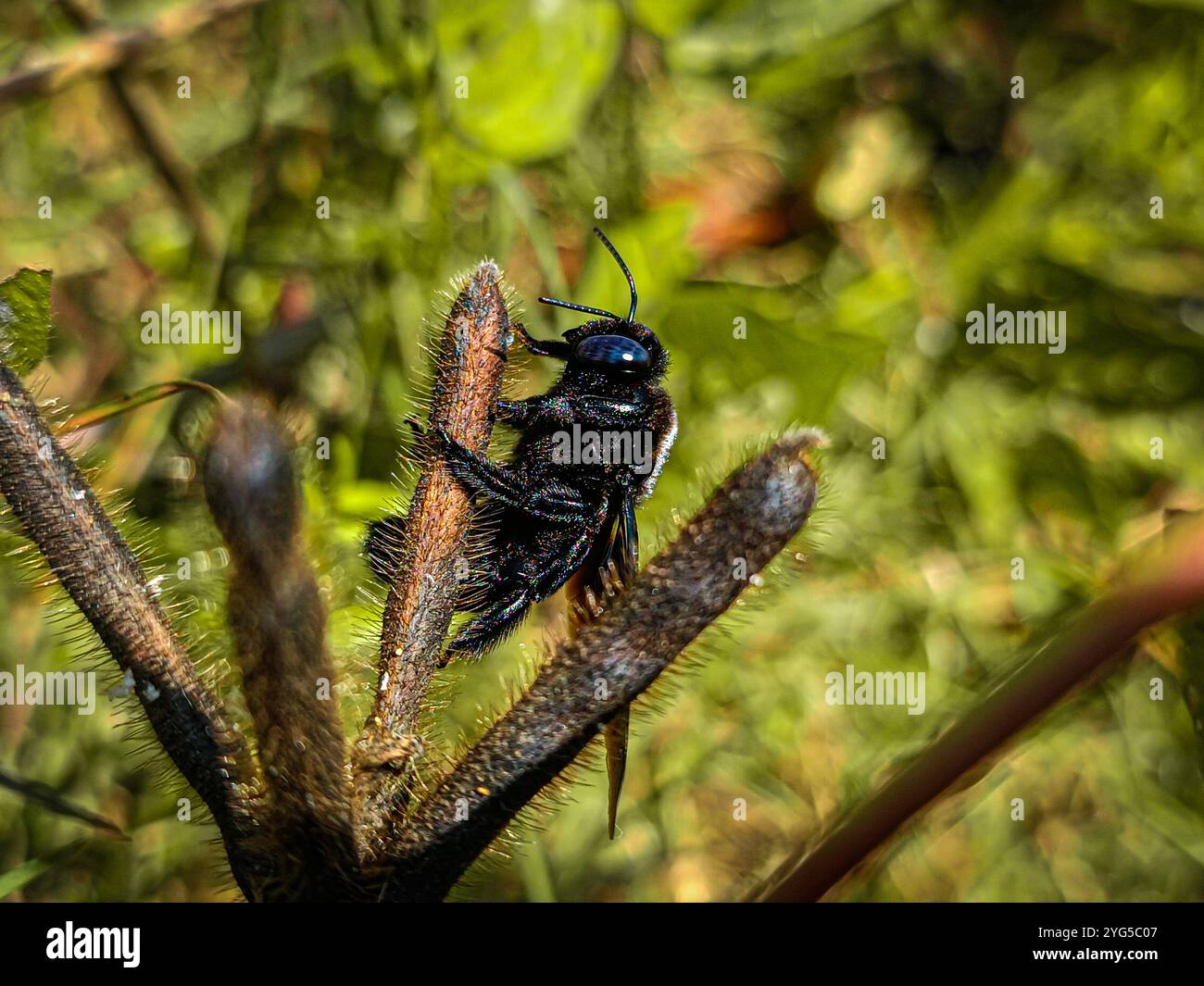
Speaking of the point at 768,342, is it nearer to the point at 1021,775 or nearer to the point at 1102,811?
the point at 1021,775

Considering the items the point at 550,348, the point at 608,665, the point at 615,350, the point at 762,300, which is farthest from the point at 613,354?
the point at 762,300

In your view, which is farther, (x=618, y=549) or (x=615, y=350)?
(x=618, y=549)

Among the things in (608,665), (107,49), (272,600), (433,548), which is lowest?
(608,665)

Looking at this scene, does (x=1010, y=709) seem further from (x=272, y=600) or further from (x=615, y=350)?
(x=272, y=600)

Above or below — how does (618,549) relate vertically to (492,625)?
above

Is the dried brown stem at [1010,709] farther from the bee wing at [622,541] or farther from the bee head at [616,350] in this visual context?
the bee head at [616,350]

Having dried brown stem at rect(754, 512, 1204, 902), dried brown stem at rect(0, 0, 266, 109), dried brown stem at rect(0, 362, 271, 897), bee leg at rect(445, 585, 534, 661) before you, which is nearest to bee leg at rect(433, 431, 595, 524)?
bee leg at rect(445, 585, 534, 661)
